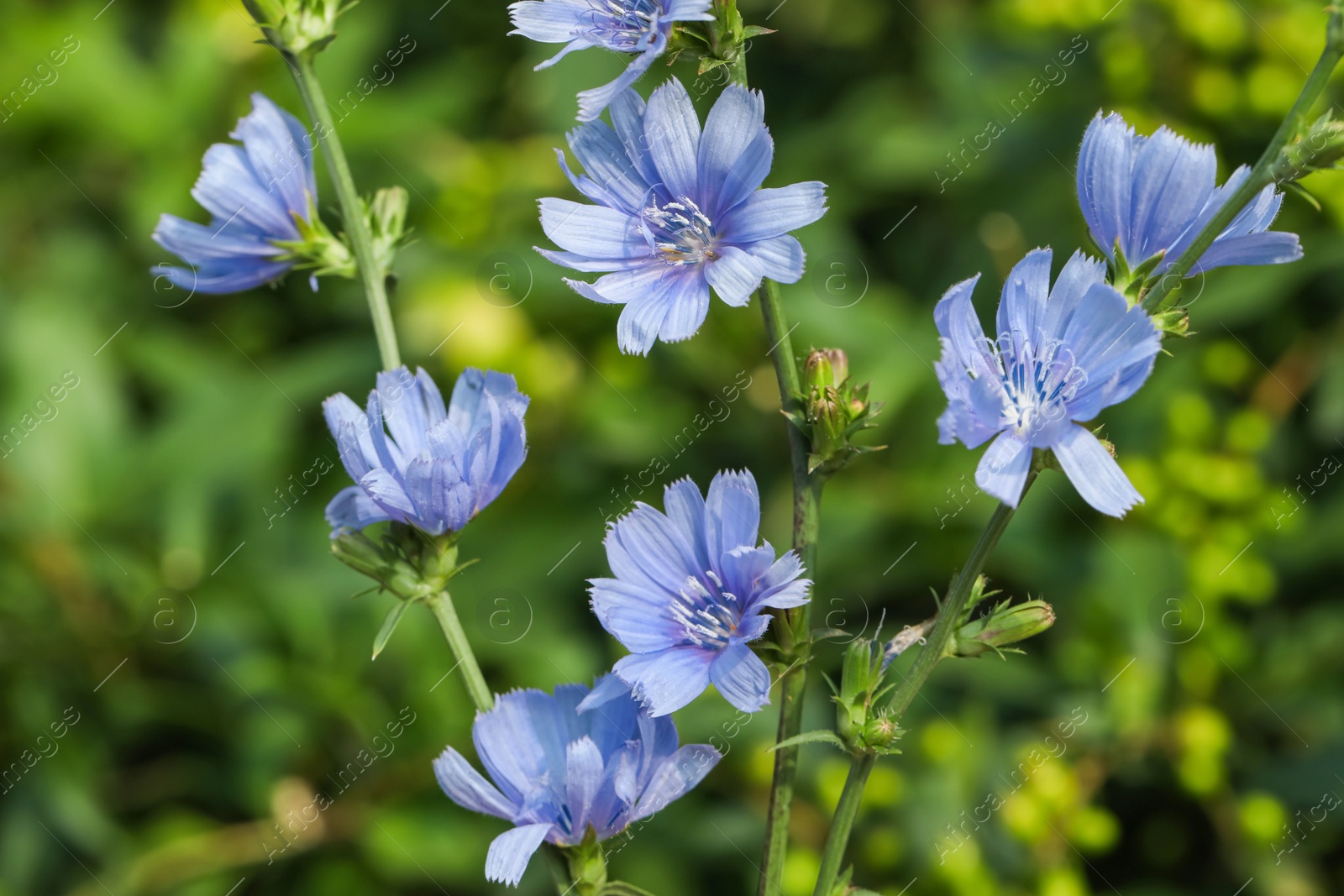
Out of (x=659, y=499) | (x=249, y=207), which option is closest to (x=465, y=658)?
(x=249, y=207)

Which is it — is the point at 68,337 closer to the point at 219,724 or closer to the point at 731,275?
the point at 219,724

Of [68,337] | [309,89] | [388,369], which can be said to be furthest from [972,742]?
[68,337]

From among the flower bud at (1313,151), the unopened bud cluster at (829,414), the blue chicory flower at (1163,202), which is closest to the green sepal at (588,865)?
the unopened bud cluster at (829,414)

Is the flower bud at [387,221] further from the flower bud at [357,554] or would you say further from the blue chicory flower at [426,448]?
the flower bud at [357,554]

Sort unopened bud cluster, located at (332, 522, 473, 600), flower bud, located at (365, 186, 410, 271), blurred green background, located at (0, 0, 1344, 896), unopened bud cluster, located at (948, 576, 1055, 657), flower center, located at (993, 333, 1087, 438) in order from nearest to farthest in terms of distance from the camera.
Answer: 1. flower center, located at (993, 333, 1087, 438)
2. unopened bud cluster, located at (948, 576, 1055, 657)
3. unopened bud cluster, located at (332, 522, 473, 600)
4. flower bud, located at (365, 186, 410, 271)
5. blurred green background, located at (0, 0, 1344, 896)

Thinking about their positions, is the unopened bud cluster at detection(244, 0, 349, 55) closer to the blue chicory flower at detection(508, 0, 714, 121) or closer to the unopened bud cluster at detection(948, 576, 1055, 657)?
the blue chicory flower at detection(508, 0, 714, 121)

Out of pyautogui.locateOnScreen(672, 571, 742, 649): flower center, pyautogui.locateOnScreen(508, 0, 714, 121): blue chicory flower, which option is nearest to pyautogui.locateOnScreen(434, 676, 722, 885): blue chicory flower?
pyautogui.locateOnScreen(672, 571, 742, 649): flower center
